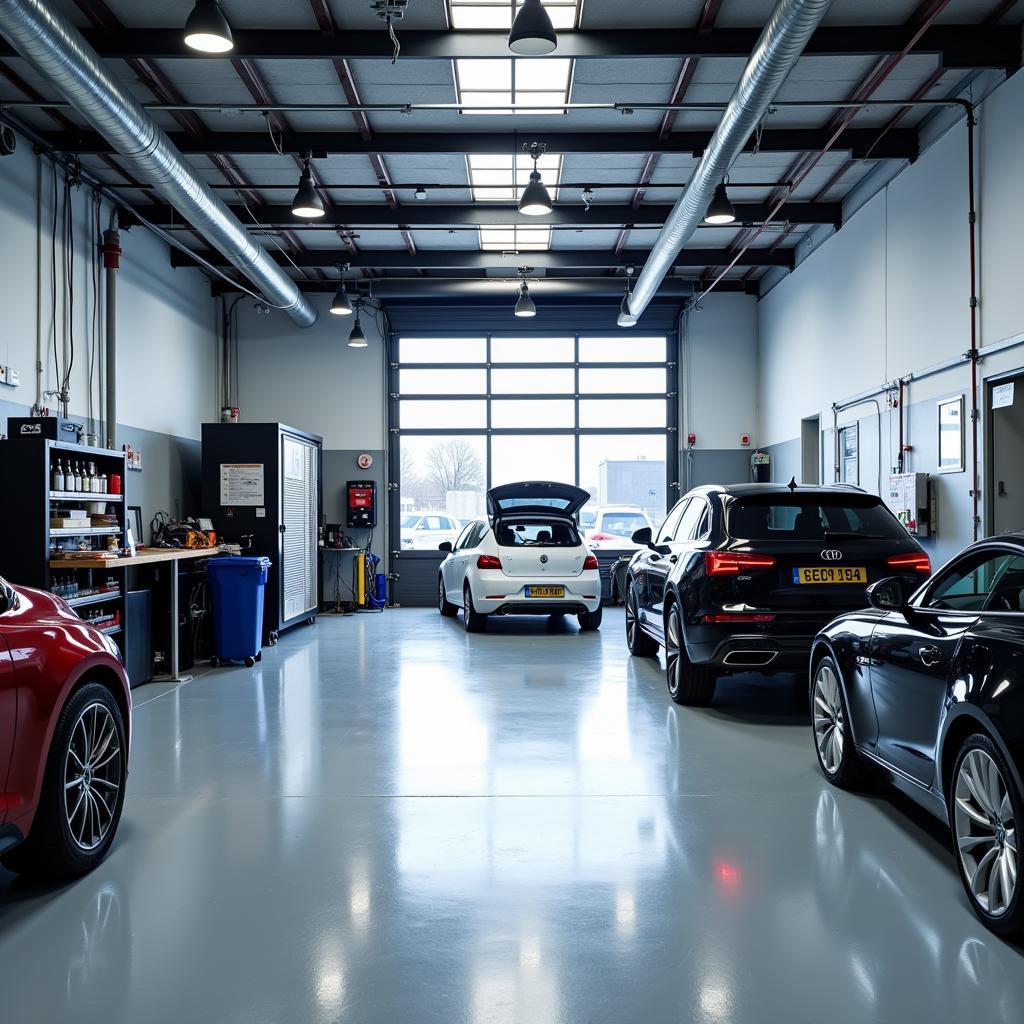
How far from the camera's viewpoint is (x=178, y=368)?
12.6 m

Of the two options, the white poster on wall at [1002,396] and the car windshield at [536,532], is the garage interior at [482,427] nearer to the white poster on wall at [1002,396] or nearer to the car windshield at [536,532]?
the white poster on wall at [1002,396]

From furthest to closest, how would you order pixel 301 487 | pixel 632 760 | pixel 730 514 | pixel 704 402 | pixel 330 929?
pixel 704 402
pixel 301 487
pixel 730 514
pixel 632 760
pixel 330 929

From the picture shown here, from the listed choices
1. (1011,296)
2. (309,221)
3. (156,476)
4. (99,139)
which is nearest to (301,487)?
(156,476)

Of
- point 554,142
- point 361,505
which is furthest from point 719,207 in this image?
point 361,505

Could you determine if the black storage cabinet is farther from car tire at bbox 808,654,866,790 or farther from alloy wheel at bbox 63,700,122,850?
car tire at bbox 808,654,866,790

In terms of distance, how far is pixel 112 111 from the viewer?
22.0 ft

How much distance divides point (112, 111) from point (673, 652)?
5494mm

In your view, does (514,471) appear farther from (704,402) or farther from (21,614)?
(21,614)

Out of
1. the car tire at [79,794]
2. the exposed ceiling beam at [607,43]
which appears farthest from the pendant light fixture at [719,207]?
the car tire at [79,794]

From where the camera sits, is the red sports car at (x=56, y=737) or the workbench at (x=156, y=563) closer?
the red sports car at (x=56, y=737)

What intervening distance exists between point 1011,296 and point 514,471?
8.92m

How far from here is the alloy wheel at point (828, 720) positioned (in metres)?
4.31

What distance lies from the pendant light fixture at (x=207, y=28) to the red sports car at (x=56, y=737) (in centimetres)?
369

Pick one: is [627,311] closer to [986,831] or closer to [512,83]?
[512,83]
